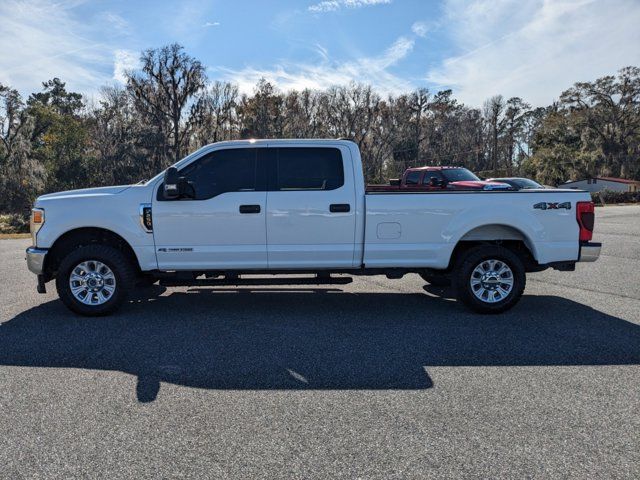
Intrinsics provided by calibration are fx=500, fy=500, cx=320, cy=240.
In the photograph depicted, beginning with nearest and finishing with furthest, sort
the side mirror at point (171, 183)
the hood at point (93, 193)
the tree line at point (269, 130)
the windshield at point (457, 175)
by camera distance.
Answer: the side mirror at point (171, 183) → the hood at point (93, 193) → the windshield at point (457, 175) → the tree line at point (269, 130)

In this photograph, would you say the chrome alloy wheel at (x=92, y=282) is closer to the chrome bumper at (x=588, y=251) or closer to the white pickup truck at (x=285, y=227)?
the white pickup truck at (x=285, y=227)

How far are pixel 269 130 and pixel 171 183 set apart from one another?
4425 cm

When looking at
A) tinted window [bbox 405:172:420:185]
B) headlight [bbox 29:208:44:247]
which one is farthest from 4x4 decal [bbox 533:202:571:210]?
tinted window [bbox 405:172:420:185]

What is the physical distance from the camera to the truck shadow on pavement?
4.38 m

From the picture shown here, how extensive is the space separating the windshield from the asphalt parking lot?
8.74 meters

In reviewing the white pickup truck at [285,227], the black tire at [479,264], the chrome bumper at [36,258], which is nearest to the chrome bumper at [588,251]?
the white pickup truck at [285,227]

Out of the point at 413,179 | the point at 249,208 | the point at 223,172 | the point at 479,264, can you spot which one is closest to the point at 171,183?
the point at 223,172

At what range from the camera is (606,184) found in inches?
2168

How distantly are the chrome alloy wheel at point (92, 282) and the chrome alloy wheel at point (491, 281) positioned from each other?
4.50 m

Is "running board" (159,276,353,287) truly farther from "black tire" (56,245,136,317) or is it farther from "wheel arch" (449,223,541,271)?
"wheel arch" (449,223,541,271)

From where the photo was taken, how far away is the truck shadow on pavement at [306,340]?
4379mm

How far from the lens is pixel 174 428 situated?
11.1 feet

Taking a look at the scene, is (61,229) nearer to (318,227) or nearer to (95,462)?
(318,227)

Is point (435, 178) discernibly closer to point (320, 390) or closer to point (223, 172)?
point (223, 172)
